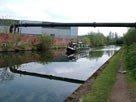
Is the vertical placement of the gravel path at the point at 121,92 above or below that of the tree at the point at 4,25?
below

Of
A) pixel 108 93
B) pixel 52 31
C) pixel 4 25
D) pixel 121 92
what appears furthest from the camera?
pixel 52 31

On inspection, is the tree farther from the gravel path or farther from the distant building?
the gravel path

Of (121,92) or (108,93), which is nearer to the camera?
(108,93)

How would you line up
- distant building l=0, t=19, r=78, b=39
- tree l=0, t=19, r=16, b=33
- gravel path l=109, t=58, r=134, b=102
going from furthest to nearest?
distant building l=0, t=19, r=78, b=39 < tree l=0, t=19, r=16, b=33 < gravel path l=109, t=58, r=134, b=102

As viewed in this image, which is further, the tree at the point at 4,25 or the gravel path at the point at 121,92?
the tree at the point at 4,25

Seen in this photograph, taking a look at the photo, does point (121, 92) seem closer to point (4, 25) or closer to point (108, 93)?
point (108, 93)

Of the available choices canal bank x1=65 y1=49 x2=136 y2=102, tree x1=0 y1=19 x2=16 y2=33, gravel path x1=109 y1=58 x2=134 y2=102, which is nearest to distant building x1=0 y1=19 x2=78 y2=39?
tree x1=0 y1=19 x2=16 y2=33

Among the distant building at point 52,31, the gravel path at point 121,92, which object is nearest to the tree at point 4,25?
the distant building at point 52,31

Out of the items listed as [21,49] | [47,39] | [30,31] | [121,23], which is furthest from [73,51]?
[30,31]

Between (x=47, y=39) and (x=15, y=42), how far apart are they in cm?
1233

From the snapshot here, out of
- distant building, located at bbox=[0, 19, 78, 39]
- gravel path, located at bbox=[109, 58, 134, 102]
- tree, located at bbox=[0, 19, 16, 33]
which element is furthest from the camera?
distant building, located at bbox=[0, 19, 78, 39]

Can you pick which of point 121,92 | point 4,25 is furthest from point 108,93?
point 4,25

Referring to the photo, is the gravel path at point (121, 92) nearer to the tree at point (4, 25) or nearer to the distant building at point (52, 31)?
the tree at point (4, 25)

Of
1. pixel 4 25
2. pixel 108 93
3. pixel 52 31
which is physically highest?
pixel 52 31
